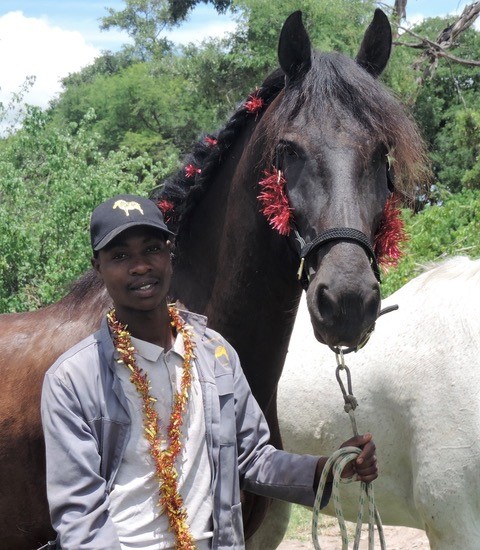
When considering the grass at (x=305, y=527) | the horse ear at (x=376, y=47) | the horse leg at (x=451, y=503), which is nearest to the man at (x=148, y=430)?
the horse ear at (x=376, y=47)

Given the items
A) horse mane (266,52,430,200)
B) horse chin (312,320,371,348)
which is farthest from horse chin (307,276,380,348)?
horse mane (266,52,430,200)

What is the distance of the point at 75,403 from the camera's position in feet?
7.04

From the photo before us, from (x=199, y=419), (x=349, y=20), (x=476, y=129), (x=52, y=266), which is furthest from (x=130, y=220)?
(x=349, y=20)

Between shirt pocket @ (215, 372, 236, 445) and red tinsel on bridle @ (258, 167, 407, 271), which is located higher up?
red tinsel on bridle @ (258, 167, 407, 271)

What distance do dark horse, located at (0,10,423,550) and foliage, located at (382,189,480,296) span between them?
4465mm

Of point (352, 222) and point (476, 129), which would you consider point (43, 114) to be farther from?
point (476, 129)

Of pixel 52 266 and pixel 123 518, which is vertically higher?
pixel 52 266

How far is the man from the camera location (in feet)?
6.92

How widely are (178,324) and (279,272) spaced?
623 mm

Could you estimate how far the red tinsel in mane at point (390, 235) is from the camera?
9.09 feet

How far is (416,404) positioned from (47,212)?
4490mm

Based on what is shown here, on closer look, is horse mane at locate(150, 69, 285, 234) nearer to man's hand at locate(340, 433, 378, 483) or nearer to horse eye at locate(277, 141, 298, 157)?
horse eye at locate(277, 141, 298, 157)

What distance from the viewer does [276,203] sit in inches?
106

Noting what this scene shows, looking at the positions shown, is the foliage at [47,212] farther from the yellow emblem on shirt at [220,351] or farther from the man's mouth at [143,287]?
the man's mouth at [143,287]
